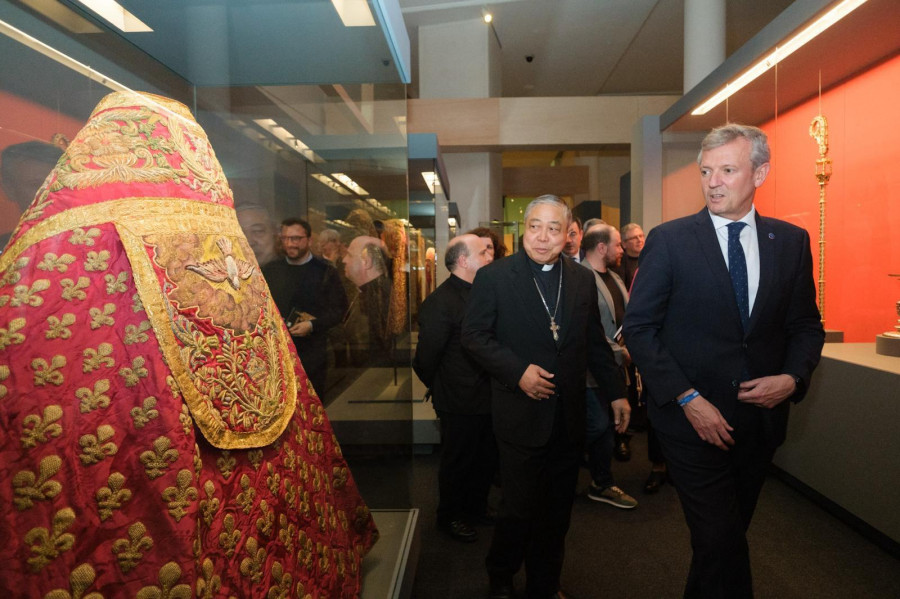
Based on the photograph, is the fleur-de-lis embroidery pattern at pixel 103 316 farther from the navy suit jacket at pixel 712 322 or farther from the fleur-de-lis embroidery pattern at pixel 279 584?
A: the navy suit jacket at pixel 712 322

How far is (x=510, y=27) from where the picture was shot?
895 centimetres

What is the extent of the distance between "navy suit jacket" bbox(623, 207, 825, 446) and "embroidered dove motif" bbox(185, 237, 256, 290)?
4.07 feet

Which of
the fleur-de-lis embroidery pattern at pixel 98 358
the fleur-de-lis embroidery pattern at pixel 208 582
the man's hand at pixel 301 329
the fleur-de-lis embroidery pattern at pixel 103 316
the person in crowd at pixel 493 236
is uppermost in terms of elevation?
the person in crowd at pixel 493 236

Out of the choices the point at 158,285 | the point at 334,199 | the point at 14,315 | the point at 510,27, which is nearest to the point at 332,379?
the point at 334,199

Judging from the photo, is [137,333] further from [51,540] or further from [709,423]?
[709,423]

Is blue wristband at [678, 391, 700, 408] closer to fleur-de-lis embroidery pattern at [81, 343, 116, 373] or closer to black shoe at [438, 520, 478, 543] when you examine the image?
fleur-de-lis embroidery pattern at [81, 343, 116, 373]

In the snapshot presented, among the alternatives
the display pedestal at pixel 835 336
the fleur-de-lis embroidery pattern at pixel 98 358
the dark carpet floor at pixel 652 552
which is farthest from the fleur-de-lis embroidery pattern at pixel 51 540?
the display pedestal at pixel 835 336

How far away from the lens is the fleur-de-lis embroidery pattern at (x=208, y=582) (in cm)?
94

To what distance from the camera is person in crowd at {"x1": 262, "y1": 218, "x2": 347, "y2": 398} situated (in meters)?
1.69

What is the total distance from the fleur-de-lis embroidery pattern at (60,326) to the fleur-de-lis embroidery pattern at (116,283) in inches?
3.2

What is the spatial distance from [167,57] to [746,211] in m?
1.76

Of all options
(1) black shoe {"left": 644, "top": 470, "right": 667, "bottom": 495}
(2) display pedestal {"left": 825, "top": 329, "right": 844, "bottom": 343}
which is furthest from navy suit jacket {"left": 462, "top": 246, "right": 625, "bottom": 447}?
(2) display pedestal {"left": 825, "top": 329, "right": 844, "bottom": 343}

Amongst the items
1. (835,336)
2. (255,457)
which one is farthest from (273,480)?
(835,336)

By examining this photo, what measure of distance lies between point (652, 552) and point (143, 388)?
2741mm
